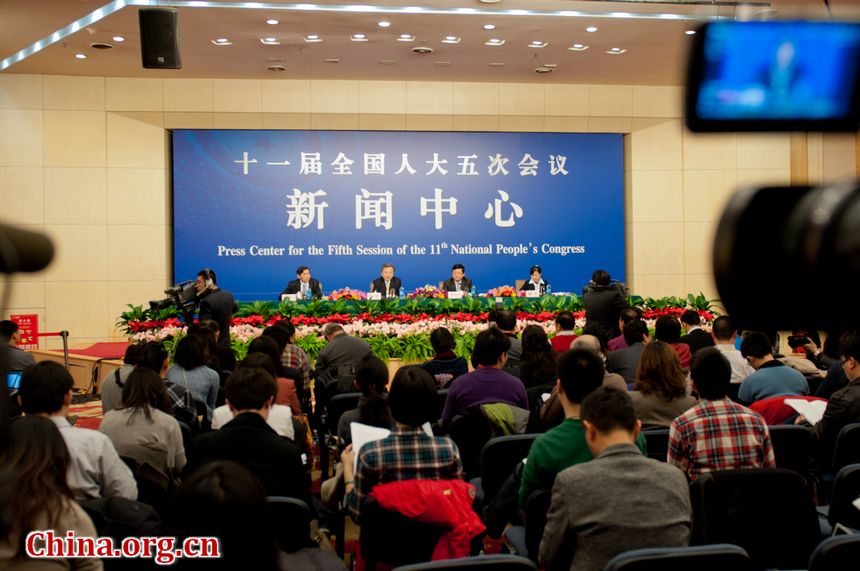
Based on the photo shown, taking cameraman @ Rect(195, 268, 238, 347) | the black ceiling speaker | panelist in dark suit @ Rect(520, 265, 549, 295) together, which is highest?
the black ceiling speaker

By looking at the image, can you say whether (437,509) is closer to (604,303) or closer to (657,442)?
(657,442)

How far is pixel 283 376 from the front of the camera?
17.8 ft

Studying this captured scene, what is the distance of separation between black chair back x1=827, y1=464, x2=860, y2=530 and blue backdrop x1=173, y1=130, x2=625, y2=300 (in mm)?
10277

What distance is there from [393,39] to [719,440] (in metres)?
8.33

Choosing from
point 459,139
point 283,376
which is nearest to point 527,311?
point 283,376

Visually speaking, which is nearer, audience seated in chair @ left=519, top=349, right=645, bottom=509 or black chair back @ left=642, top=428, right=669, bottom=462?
audience seated in chair @ left=519, top=349, right=645, bottom=509

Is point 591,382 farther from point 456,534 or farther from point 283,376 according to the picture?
point 283,376

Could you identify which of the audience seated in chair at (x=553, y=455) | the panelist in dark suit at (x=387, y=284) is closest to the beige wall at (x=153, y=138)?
the panelist in dark suit at (x=387, y=284)

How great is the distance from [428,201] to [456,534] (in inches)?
423

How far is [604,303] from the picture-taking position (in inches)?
317

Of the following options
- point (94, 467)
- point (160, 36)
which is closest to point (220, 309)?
point (160, 36)

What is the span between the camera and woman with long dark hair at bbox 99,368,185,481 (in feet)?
11.8

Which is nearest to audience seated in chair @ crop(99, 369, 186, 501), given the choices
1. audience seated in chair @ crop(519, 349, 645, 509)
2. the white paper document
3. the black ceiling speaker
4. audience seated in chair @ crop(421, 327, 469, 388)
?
audience seated in chair @ crop(519, 349, 645, 509)

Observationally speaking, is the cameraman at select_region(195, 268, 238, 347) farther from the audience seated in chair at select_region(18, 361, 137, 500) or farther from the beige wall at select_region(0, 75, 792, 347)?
the audience seated in chair at select_region(18, 361, 137, 500)
